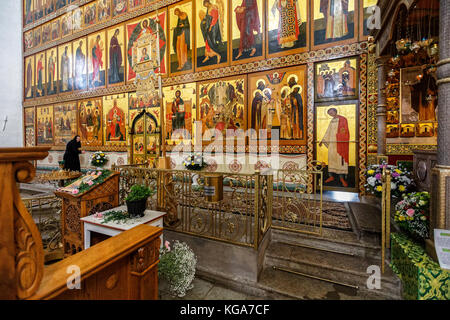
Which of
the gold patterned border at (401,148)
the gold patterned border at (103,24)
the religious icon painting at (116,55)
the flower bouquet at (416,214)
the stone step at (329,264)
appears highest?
the gold patterned border at (103,24)

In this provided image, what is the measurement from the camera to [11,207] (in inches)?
33.3

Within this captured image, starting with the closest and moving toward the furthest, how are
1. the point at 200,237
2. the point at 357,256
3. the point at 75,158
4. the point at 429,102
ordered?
1. the point at 357,256
2. the point at 200,237
3. the point at 429,102
4. the point at 75,158

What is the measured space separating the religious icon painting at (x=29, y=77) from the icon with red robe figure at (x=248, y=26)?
1462cm

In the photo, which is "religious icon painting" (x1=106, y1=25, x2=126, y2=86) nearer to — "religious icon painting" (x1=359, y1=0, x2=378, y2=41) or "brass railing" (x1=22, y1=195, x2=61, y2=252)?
"brass railing" (x1=22, y1=195, x2=61, y2=252)

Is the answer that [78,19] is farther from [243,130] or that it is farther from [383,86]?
[383,86]

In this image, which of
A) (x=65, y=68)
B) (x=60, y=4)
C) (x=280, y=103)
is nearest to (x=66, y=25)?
(x=60, y=4)

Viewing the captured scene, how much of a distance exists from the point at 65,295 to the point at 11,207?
23.5 inches

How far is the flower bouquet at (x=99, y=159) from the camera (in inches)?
400

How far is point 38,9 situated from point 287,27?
16.8 metres

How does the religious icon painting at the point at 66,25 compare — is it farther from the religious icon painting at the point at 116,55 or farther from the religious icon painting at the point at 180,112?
the religious icon painting at the point at 180,112

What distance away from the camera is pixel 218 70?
25.6 feet

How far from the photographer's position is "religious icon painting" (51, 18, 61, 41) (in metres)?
12.5

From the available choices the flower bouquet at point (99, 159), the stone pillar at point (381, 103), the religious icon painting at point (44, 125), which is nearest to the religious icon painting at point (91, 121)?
the flower bouquet at point (99, 159)
